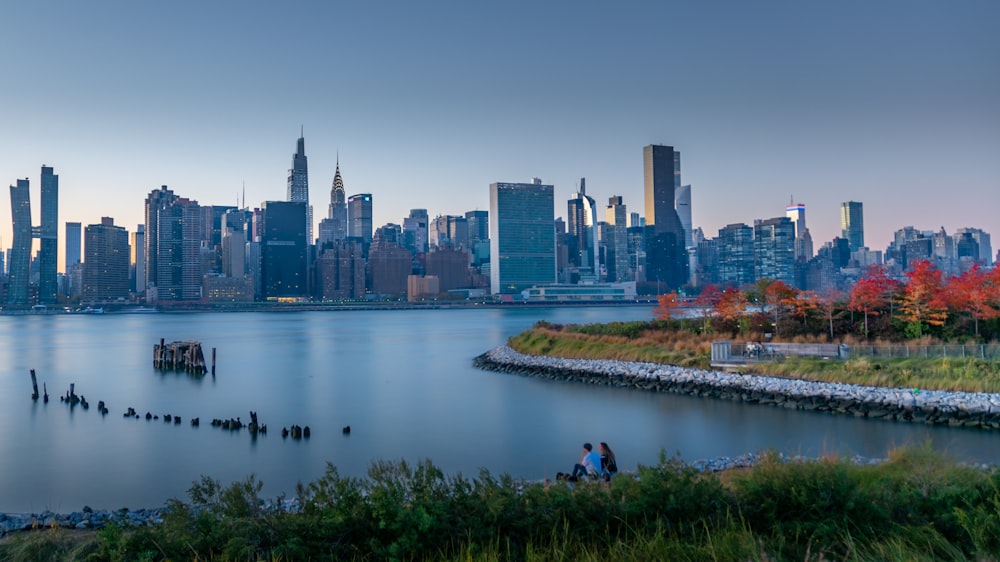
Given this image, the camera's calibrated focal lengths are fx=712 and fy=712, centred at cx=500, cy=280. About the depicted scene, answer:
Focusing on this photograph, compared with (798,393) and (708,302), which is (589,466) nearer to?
(798,393)

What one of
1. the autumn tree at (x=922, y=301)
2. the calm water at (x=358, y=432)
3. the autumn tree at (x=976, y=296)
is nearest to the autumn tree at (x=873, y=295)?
the autumn tree at (x=922, y=301)

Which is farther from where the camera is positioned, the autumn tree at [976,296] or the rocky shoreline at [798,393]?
the autumn tree at [976,296]

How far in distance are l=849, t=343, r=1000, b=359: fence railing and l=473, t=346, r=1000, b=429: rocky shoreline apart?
4.29m

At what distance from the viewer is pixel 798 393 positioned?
23250mm

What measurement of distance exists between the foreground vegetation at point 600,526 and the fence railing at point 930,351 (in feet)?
68.5

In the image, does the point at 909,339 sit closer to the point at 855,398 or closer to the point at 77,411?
the point at 855,398

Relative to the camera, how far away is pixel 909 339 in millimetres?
29609

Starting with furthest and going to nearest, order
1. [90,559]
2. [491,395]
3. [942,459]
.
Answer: [491,395] < [942,459] < [90,559]

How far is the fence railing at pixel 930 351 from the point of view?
24.6m

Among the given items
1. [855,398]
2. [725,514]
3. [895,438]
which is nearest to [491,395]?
[855,398]

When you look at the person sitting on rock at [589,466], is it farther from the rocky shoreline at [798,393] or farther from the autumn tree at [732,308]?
the autumn tree at [732,308]

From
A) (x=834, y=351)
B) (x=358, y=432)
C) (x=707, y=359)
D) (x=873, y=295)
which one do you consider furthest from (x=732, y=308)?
(x=358, y=432)

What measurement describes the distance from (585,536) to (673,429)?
627 inches

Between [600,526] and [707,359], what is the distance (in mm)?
24902
